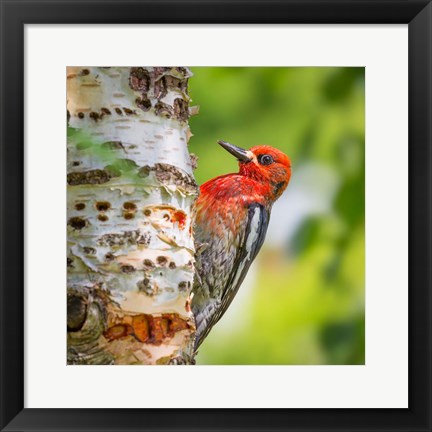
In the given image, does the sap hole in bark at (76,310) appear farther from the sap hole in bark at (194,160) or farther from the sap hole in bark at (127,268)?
the sap hole in bark at (194,160)

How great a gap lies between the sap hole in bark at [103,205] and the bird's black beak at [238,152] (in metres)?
0.43

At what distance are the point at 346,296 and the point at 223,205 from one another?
0.80m

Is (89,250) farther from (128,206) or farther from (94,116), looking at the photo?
(94,116)

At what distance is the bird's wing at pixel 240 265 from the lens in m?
2.07

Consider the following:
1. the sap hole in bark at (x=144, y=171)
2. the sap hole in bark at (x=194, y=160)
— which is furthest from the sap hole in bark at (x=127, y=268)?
the sap hole in bark at (x=194, y=160)

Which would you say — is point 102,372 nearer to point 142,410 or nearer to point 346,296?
point 142,410

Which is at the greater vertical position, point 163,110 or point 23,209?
point 163,110

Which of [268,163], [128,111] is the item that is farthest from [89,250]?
[268,163]

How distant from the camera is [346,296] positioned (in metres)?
1.94

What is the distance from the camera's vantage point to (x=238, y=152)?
210 cm

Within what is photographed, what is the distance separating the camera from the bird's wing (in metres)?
2.07

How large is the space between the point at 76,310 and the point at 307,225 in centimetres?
75

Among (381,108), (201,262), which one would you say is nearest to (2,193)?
(201,262)

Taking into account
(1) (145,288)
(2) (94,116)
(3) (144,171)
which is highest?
(2) (94,116)
